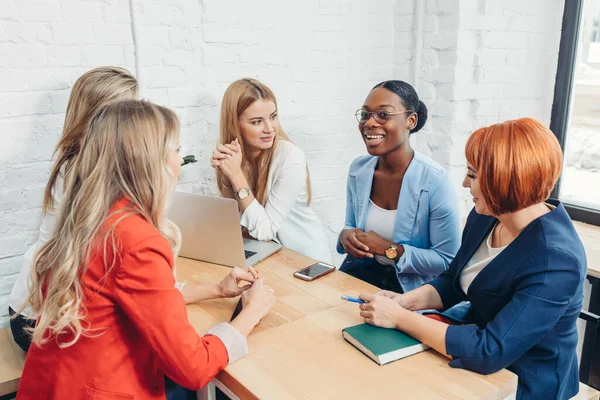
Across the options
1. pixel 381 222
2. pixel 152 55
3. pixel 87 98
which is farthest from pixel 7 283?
pixel 381 222

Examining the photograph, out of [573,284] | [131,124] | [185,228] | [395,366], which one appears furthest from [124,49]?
[573,284]

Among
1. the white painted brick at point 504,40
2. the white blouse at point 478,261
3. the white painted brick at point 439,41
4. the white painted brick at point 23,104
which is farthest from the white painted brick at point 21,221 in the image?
the white painted brick at point 504,40

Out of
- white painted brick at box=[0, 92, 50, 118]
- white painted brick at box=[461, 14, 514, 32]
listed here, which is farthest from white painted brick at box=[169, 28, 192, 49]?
white painted brick at box=[461, 14, 514, 32]

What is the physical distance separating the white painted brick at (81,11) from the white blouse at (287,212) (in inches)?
31.4

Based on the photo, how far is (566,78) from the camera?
249 centimetres

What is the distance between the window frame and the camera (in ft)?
7.84

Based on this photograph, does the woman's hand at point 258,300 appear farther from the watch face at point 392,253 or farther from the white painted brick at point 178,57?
the white painted brick at point 178,57

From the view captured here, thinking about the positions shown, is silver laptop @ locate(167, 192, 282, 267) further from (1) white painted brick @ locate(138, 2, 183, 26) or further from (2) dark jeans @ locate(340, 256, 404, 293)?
(1) white painted brick @ locate(138, 2, 183, 26)

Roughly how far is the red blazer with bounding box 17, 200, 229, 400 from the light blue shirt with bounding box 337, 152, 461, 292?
832mm

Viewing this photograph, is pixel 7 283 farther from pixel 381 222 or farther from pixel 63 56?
pixel 381 222

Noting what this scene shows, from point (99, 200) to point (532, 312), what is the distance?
34.8 inches

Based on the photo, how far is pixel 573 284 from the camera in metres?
1.07

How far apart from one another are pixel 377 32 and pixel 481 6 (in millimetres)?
492

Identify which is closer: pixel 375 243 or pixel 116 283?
pixel 116 283
